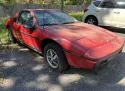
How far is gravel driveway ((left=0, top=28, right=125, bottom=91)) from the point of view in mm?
3729

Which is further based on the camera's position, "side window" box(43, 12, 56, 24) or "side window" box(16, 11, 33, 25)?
"side window" box(16, 11, 33, 25)

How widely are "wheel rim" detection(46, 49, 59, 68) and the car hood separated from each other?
47cm

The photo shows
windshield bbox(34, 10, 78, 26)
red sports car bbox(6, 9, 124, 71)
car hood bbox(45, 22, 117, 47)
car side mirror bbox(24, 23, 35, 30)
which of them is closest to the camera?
red sports car bbox(6, 9, 124, 71)

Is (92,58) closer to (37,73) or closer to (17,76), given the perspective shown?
(37,73)

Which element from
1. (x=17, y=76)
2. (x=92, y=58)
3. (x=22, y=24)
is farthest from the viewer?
(x=22, y=24)

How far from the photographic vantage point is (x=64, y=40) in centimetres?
397

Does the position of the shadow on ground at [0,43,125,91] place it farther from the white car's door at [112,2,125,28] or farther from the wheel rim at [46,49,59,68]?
the white car's door at [112,2,125,28]

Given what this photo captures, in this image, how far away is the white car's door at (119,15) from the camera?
830 cm

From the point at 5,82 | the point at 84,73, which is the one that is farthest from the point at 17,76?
the point at 84,73

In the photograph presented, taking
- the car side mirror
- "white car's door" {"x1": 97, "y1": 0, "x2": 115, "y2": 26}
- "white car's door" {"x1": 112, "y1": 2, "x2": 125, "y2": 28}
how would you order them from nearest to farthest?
1. the car side mirror
2. "white car's door" {"x1": 112, "y1": 2, "x2": 125, "y2": 28}
3. "white car's door" {"x1": 97, "y1": 0, "x2": 115, "y2": 26}

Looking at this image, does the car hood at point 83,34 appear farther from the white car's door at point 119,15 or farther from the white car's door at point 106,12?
the white car's door at point 106,12

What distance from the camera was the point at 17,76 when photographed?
4223 millimetres

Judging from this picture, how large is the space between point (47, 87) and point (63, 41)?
40.2 inches

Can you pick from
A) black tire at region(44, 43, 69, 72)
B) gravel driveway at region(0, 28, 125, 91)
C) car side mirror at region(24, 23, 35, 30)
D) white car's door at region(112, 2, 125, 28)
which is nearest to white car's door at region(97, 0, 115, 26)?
white car's door at region(112, 2, 125, 28)
